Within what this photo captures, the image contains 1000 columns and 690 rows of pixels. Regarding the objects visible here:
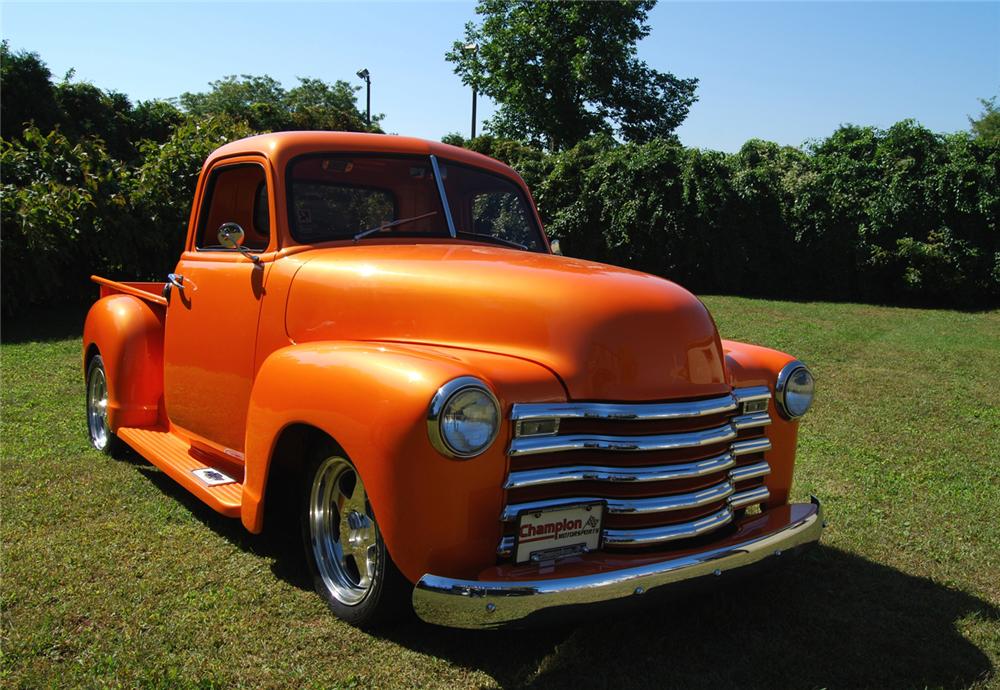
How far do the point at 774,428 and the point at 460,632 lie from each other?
1544 mm

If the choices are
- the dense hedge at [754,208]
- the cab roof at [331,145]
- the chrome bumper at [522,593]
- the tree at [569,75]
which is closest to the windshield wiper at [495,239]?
the cab roof at [331,145]

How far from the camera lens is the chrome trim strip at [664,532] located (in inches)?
107

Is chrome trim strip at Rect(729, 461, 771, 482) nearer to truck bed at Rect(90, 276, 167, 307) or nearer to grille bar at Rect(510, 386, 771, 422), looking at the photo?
grille bar at Rect(510, 386, 771, 422)

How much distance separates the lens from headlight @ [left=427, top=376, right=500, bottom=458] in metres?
2.48

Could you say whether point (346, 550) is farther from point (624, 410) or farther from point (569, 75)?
point (569, 75)

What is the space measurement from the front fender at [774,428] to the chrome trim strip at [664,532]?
1.91 ft

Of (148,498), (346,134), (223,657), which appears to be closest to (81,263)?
(148,498)

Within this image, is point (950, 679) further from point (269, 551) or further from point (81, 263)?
point (81, 263)

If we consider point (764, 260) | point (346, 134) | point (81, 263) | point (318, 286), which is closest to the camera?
point (318, 286)

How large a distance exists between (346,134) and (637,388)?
2131mm

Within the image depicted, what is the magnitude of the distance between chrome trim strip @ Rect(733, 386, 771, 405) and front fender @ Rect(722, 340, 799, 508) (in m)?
0.05

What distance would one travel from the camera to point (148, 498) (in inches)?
177

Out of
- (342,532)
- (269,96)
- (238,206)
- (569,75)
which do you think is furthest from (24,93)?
(269,96)

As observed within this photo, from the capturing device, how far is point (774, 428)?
3.46 m
